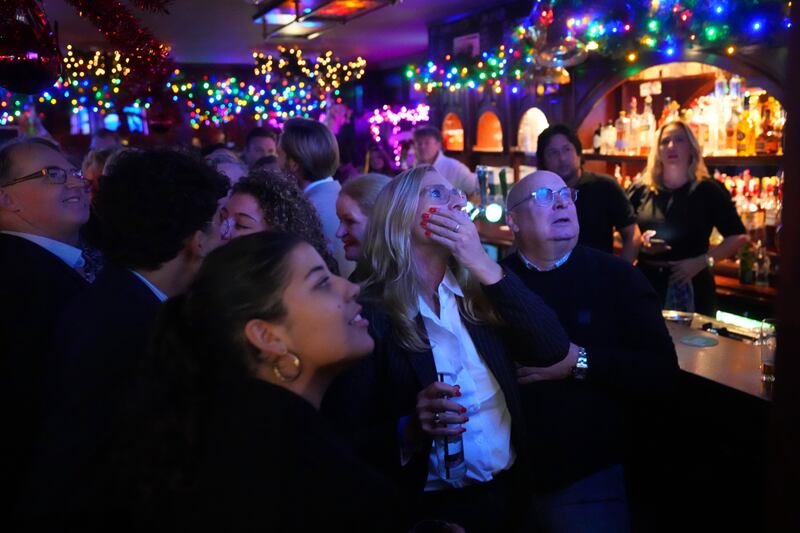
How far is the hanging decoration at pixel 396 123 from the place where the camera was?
33.1 ft

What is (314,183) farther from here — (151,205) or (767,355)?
(767,355)

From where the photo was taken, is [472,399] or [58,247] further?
[58,247]

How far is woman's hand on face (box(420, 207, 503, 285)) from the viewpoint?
1755mm

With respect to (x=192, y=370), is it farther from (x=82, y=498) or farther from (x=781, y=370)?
(x=781, y=370)

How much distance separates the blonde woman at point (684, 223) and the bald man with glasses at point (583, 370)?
68.9 inches

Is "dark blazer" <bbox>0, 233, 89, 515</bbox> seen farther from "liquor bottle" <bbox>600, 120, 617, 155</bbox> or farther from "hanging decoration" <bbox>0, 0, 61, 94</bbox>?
"liquor bottle" <bbox>600, 120, 617, 155</bbox>

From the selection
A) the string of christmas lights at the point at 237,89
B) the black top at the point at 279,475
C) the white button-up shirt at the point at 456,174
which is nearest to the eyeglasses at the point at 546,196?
the black top at the point at 279,475

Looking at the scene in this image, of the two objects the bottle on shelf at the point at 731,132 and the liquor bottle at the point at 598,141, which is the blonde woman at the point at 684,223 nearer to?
the bottle on shelf at the point at 731,132

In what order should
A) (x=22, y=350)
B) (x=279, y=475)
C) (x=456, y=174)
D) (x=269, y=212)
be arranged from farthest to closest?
(x=456, y=174) → (x=269, y=212) → (x=22, y=350) → (x=279, y=475)

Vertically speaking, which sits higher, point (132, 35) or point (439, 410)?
point (132, 35)

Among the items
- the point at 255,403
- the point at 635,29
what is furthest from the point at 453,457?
the point at 635,29

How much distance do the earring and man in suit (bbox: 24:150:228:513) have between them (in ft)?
0.79

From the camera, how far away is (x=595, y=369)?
202 centimetres

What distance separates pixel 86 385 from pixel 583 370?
52.3 inches
